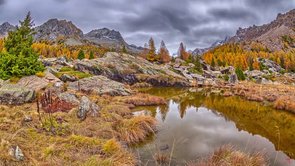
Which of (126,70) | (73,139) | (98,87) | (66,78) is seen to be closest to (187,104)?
(98,87)

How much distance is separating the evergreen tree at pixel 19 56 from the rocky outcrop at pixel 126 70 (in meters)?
23.6

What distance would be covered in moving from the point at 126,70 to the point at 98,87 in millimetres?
32228

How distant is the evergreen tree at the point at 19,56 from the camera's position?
3309 centimetres

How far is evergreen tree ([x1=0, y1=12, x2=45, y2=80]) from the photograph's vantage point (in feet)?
109

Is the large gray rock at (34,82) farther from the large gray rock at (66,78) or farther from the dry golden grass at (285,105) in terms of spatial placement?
the dry golden grass at (285,105)

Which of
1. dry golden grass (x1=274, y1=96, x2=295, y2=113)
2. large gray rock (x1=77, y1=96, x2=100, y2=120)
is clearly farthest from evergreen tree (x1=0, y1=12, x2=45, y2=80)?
dry golden grass (x1=274, y1=96, x2=295, y2=113)

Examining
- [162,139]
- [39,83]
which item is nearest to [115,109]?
[162,139]

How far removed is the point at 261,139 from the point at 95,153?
38.4ft

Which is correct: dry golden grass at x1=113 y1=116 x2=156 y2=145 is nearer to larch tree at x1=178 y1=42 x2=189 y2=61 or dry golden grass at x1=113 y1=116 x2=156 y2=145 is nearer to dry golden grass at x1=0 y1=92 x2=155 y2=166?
dry golden grass at x1=0 y1=92 x2=155 y2=166

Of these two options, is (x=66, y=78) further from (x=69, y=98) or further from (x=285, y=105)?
(x=285, y=105)

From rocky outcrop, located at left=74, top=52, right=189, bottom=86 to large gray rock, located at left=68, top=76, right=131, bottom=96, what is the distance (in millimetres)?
19914

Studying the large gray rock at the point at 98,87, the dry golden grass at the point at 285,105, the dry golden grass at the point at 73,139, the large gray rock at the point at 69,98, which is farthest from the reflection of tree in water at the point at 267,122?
the large gray rock at the point at 69,98

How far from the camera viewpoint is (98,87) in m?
40.2

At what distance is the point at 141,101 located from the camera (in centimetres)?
3350
